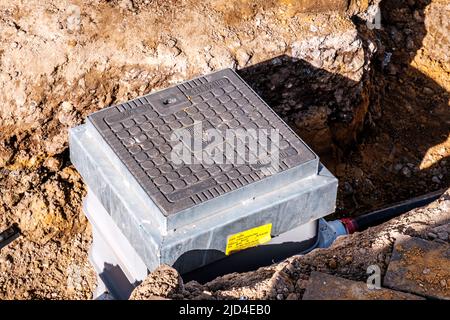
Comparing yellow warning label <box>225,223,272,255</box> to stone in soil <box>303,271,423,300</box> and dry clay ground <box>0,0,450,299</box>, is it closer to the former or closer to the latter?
stone in soil <box>303,271,423,300</box>

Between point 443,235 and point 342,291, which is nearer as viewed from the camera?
point 342,291

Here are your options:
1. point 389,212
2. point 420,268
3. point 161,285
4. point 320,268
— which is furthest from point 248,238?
point 389,212

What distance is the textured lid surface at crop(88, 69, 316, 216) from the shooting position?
428cm

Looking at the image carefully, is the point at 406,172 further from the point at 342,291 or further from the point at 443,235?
the point at 342,291

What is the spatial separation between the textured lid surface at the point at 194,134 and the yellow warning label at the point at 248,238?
310 millimetres

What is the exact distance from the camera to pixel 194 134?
4.59 m

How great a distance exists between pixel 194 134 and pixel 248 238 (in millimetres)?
691

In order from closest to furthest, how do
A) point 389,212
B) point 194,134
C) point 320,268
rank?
1. point 320,268
2. point 194,134
3. point 389,212

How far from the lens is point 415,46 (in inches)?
309

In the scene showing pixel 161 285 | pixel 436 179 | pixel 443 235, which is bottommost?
pixel 436 179

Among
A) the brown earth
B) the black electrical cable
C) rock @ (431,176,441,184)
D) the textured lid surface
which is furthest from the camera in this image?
rock @ (431,176,441,184)

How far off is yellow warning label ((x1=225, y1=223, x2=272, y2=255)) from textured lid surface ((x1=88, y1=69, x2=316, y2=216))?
0.31 m

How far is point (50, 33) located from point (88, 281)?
6.44 ft

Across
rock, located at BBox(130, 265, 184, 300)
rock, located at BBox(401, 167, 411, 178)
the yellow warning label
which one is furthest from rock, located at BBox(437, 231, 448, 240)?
rock, located at BBox(401, 167, 411, 178)
